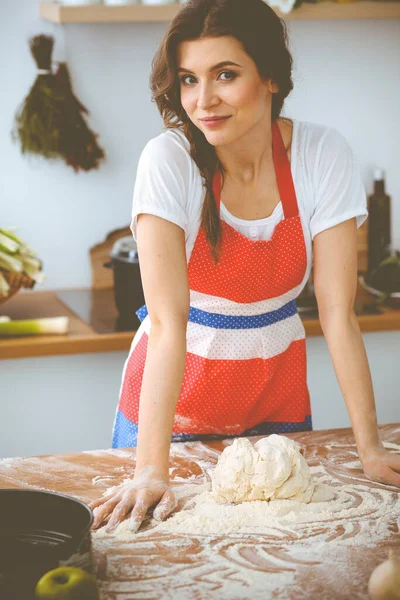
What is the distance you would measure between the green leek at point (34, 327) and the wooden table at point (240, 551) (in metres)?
0.99

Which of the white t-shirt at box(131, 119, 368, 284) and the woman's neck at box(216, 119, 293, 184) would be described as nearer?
the white t-shirt at box(131, 119, 368, 284)

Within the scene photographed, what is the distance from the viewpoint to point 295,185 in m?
1.68

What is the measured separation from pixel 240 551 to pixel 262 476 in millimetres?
173

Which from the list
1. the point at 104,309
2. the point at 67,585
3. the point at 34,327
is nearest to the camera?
the point at 67,585

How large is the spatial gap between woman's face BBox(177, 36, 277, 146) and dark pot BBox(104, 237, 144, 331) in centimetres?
102

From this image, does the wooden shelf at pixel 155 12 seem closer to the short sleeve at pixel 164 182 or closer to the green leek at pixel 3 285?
the green leek at pixel 3 285

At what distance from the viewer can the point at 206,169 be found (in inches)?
64.2

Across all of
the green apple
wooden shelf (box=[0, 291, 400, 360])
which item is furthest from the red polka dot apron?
the green apple

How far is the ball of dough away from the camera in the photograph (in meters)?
1.37

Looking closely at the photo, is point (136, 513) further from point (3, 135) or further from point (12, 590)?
point (3, 135)

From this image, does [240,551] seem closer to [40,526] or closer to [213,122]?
[40,526]

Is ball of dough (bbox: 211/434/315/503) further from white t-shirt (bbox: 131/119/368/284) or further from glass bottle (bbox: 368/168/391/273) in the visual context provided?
glass bottle (bbox: 368/168/391/273)

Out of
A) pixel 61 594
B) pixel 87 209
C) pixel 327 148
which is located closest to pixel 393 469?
pixel 327 148

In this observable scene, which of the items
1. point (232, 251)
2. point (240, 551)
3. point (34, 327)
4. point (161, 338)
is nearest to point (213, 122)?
point (232, 251)
